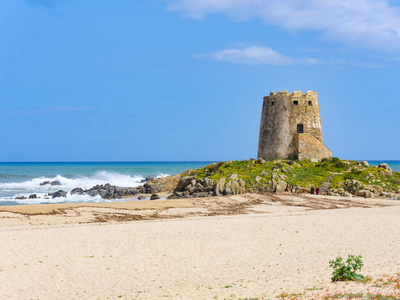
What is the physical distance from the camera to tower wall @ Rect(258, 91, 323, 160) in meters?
49.7

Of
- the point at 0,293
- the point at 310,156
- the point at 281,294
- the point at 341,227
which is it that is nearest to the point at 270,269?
the point at 281,294

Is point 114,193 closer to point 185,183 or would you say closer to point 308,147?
point 185,183

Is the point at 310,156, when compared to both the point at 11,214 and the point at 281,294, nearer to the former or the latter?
the point at 11,214

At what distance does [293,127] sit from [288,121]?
2.82 feet

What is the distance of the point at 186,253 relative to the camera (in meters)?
16.1

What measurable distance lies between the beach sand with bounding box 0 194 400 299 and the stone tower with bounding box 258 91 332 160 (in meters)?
21.3

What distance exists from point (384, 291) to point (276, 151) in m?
40.9

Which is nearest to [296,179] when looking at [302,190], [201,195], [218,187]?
[302,190]

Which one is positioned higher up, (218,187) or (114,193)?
(218,187)

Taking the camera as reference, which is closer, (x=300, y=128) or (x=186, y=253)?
(x=186, y=253)

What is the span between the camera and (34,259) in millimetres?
15102

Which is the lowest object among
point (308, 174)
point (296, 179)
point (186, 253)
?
point (186, 253)

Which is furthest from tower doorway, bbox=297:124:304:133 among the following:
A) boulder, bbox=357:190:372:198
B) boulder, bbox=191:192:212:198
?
boulder, bbox=191:192:212:198

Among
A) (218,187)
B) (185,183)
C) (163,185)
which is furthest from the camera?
(163,185)
